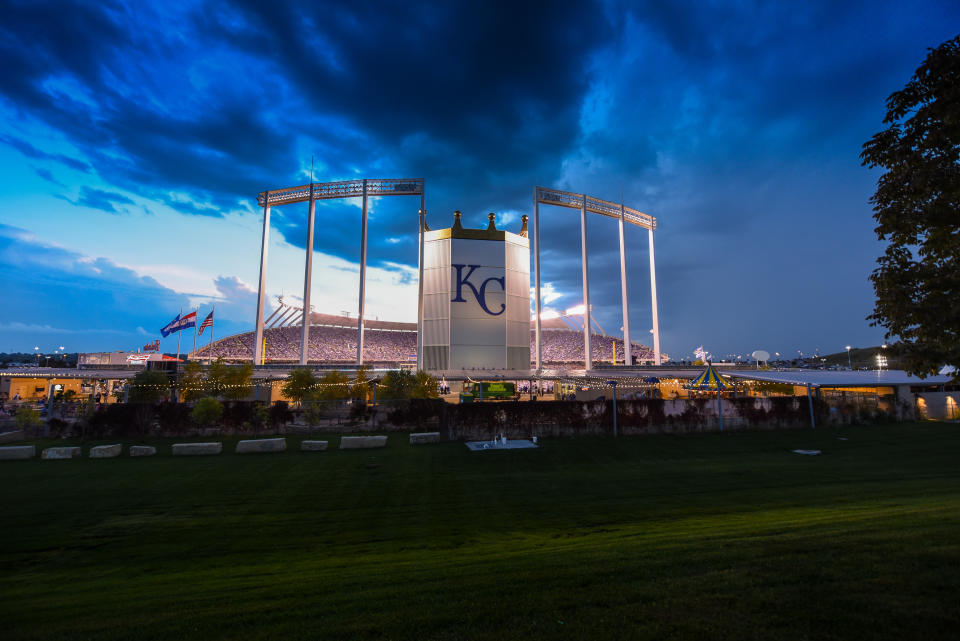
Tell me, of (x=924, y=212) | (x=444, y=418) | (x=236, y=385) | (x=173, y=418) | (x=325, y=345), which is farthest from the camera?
(x=325, y=345)

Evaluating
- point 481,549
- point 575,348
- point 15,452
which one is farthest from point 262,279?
point 575,348

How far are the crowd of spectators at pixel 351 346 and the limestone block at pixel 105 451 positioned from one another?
70.8 metres

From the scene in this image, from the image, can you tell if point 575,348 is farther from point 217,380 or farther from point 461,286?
point 217,380

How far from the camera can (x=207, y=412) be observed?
67.3ft

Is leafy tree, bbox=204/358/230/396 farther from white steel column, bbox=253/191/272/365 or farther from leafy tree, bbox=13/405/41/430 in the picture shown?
white steel column, bbox=253/191/272/365

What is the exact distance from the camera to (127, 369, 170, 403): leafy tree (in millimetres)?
26594

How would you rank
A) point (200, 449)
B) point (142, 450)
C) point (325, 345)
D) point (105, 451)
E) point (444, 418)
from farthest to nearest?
point (325, 345) → point (444, 418) → point (200, 449) → point (142, 450) → point (105, 451)

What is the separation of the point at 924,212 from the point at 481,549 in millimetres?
9418

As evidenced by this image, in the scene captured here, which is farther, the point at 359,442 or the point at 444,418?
the point at 444,418

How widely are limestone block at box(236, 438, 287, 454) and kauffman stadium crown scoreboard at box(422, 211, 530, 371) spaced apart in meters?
33.2

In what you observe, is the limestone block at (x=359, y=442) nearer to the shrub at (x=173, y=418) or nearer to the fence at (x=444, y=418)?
the fence at (x=444, y=418)

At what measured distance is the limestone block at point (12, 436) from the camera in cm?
1917

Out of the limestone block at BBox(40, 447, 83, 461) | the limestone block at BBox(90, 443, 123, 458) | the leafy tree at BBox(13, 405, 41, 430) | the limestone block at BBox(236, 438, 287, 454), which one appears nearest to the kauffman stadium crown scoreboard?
the limestone block at BBox(236, 438, 287, 454)

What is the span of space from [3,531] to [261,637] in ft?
29.0
